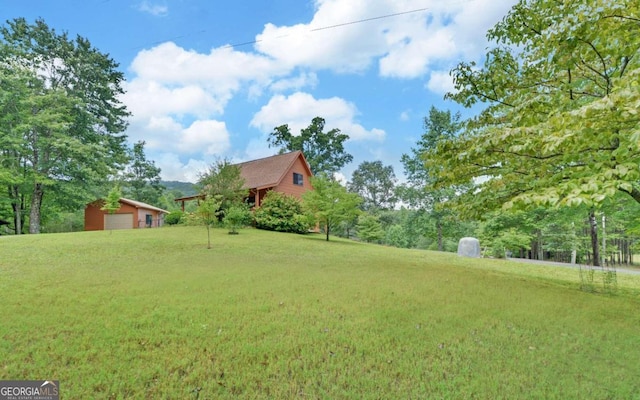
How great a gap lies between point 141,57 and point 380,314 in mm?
10501

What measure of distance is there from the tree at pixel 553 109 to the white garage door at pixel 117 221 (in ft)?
84.7

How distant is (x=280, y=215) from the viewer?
20.5 meters

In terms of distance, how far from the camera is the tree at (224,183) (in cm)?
2014

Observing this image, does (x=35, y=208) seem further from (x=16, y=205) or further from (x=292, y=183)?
(x=292, y=183)

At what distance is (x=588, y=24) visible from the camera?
5.23 meters

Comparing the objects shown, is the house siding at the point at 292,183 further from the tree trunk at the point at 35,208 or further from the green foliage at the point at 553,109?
the tree trunk at the point at 35,208

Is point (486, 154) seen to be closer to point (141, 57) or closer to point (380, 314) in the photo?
point (380, 314)

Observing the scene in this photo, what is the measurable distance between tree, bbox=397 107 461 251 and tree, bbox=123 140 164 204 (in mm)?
29363

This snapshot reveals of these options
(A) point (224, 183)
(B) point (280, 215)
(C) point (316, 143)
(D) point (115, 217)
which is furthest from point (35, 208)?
(C) point (316, 143)

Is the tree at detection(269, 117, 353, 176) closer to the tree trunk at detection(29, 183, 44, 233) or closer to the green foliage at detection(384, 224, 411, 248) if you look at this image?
the green foliage at detection(384, 224, 411, 248)

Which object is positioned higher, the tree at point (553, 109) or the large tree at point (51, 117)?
the large tree at point (51, 117)

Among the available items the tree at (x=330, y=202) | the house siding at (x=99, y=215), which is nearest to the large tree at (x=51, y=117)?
the house siding at (x=99, y=215)

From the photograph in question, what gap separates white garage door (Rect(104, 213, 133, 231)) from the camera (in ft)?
79.9

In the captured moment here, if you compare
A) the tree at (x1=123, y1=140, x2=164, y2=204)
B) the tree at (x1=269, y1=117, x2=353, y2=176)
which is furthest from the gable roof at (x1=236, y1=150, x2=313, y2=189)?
the tree at (x1=123, y1=140, x2=164, y2=204)
